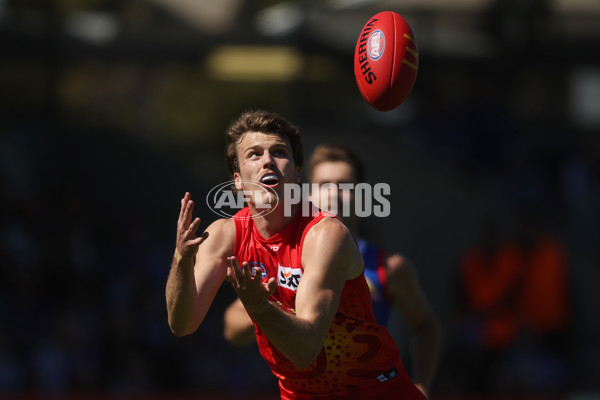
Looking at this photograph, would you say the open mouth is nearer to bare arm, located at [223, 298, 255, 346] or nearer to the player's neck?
the player's neck

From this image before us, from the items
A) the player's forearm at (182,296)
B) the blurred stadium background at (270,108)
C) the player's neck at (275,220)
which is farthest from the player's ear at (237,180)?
the blurred stadium background at (270,108)

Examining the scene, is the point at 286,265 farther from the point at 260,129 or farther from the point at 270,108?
the point at 270,108

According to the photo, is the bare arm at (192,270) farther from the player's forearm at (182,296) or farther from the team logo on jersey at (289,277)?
the team logo on jersey at (289,277)

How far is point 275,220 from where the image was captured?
361 centimetres

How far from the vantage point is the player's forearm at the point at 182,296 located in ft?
11.0

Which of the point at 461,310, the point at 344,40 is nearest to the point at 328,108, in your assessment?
the point at 344,40

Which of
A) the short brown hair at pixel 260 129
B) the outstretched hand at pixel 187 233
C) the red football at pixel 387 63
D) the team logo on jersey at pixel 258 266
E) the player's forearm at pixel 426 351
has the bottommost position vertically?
the player's forearm at pixel 426 351

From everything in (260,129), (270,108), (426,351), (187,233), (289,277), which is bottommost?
(426,351)

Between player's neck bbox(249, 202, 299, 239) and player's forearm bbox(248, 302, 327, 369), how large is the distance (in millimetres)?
644

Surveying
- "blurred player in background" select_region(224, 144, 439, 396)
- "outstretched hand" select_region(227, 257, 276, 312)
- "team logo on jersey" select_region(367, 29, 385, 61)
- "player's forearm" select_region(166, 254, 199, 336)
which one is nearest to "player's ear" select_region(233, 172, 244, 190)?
"player's forearm" select_region(166, 254, 199, 336)

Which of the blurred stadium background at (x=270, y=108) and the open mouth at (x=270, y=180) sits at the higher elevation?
the blurred stadium background at (x=270, y=108)

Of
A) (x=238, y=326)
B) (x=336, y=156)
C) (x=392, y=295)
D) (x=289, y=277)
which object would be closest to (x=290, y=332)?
(x=289, y=277)

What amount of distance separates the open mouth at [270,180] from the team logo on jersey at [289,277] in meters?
0.36

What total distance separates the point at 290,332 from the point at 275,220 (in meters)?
0.73
